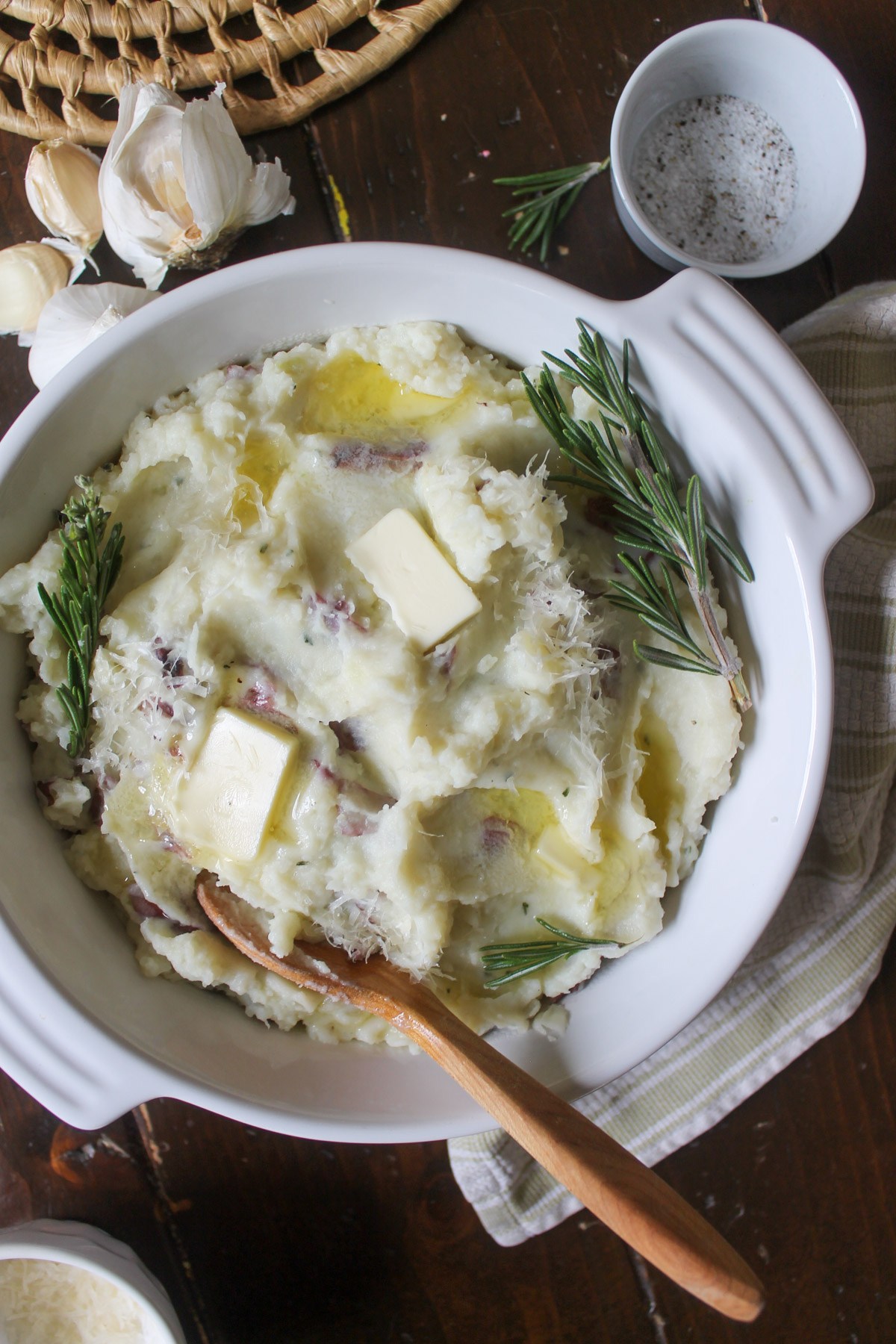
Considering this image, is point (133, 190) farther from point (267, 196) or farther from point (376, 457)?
point (376, 457)

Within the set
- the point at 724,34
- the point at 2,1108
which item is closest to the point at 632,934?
the point at 2,1108

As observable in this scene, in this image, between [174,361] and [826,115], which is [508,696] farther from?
[826,115]

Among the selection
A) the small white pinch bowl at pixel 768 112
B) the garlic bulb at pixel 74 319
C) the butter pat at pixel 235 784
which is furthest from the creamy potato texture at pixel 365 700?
the small white pinch bowl at pixel 768 112

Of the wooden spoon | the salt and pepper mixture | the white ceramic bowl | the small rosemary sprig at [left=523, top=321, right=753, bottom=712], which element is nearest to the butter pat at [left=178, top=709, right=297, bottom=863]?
the wooden spoon

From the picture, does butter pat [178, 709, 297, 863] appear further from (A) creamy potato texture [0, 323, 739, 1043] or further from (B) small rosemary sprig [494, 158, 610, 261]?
(B) small rosemary sprig [494, 158, 610, 261]

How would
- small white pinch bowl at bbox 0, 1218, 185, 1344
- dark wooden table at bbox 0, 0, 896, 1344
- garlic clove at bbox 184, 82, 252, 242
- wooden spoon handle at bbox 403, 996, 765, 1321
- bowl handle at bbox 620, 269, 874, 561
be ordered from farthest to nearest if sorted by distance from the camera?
dark wooden table at bbox 0, 0, 896, 1344, small white pinch bowl at bbox 0, 1218, 185, 1344, garlic clove at bbox 184, 82, 252, 242, bowl handle at bbox 620, 269, 874, 561, wooden spoon handle at bbox 403, 996, 765, 1321

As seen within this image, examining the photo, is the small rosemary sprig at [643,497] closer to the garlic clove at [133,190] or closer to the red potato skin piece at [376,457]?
the red potato skin piece at [376,457]
